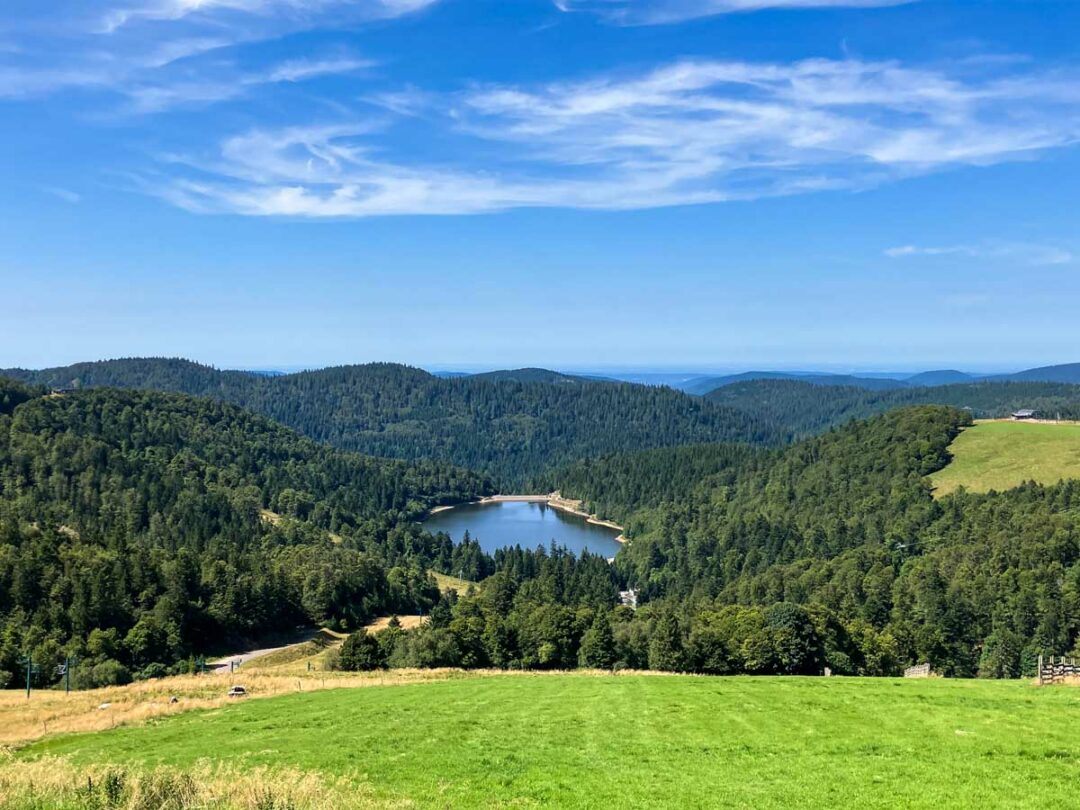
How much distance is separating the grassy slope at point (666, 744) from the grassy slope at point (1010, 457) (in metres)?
122

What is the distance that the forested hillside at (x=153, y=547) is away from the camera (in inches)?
2992

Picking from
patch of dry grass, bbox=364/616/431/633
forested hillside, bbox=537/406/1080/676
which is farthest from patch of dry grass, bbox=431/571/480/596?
forested hillside, bbox=537/406/1080/676

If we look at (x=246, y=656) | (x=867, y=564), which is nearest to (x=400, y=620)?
(x=246, y=656)

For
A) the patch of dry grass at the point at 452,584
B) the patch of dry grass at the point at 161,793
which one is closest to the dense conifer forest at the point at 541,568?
the patch of dry grass at the point at 452,584

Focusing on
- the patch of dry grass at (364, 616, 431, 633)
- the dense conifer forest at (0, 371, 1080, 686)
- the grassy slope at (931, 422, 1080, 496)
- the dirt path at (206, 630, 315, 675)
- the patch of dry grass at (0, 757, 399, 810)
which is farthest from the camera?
the grassy slope at (931, 422, 1080, 496)

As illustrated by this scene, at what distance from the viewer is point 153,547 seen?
104875 millimetres

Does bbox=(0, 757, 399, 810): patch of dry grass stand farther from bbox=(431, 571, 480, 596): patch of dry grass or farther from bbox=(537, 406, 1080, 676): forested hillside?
bbox=(431, 571, 480, 596): patch of dry grass

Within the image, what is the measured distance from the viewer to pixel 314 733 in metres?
27.0

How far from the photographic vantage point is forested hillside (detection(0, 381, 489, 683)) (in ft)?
249

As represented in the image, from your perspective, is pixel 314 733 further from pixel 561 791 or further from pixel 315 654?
pixel 315 654

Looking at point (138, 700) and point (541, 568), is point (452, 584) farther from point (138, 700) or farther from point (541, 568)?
point (138, 700)

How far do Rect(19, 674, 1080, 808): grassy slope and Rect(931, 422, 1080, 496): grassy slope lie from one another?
122060mm

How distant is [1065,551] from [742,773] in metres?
90.5

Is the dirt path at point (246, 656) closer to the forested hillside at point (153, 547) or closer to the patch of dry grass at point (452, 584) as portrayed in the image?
the forested hillside at point (153, 547)
